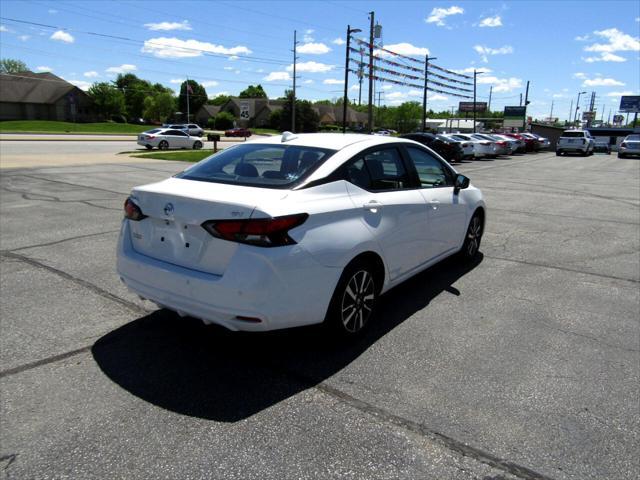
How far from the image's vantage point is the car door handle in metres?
3.83

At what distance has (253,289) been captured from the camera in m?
3.06

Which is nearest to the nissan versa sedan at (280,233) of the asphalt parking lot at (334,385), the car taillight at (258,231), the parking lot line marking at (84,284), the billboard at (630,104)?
the car taillight at (258,231)

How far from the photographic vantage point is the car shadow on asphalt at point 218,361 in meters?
3.08

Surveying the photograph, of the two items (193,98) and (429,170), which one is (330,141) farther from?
(193,98)

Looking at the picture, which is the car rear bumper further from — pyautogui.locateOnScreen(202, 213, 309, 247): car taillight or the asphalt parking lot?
the asphalt parking lot

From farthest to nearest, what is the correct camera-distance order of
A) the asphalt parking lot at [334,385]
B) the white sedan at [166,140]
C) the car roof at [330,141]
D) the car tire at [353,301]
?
the white sedan at [166,140] → the car roof at [330,141] → the car tire at [353,301] → the asphalt parking lot at [334,385]

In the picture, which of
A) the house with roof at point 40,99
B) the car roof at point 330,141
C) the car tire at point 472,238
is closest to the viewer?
the car roof at point 330,141

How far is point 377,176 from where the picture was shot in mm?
4188

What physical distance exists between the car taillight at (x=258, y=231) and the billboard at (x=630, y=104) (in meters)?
110

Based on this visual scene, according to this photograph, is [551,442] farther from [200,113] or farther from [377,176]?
[200,113]

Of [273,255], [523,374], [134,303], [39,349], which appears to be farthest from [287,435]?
[134,303]

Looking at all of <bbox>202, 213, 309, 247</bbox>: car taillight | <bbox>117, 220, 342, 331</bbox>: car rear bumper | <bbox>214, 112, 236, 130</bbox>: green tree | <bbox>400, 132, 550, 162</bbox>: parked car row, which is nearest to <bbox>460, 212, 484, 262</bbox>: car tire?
<bbox>117, 220, 342, 331</bbox>: car rear bumper

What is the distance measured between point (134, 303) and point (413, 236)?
104 inches

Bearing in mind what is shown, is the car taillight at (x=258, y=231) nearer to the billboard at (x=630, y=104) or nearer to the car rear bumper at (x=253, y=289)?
the car rear bumper at (x=253, y=289)
